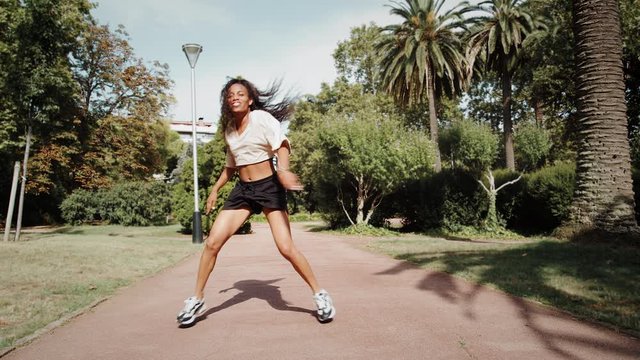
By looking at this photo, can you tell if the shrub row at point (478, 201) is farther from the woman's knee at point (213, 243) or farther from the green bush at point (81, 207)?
the green bush at point (81, 207)

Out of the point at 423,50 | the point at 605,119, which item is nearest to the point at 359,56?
the point at 423,50

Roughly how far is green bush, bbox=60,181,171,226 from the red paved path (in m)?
21.1

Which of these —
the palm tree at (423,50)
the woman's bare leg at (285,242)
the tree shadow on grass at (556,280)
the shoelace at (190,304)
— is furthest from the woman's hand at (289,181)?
the palm tree at (423,50)

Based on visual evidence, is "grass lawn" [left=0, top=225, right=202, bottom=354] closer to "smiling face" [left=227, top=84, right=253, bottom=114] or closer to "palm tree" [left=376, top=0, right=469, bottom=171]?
"smiling face" [left=227, top=84, right=253, bottom=114]

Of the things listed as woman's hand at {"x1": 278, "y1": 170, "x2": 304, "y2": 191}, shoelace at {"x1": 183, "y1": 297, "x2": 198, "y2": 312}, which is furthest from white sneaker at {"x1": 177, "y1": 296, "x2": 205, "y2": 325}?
woman's hand at {"x1": 278, "y1": 170, "x2": 304, "y2": 191}

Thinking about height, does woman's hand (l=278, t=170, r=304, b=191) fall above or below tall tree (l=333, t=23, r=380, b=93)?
below

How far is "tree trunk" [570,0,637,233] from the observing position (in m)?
9.35

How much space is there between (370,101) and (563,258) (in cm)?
3579

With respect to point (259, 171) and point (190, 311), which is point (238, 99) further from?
point (190, 311)

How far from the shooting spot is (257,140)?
4180mm

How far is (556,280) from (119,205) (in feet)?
80.9

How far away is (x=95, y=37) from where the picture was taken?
31.0 metres

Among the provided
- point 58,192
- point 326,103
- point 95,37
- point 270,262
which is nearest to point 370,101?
point 326,103

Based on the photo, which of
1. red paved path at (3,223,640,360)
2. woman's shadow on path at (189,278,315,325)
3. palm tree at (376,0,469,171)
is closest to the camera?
red paved path at (3,223,640,360)
